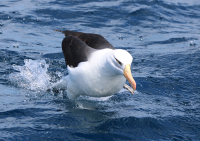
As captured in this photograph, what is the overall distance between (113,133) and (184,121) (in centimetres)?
138

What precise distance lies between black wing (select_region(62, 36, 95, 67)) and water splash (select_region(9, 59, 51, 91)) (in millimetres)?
1088

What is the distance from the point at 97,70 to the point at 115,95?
1.65 metres

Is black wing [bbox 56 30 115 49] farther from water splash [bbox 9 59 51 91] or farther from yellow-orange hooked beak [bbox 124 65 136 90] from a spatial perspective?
yellow-orange hooked beak [bbox 124 65 136 90]

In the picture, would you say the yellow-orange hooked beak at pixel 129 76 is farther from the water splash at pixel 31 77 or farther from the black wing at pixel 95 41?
the water splash at pixel 31 77

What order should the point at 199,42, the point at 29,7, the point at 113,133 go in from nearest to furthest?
the point at 113,133, the point at 199,42, the point at 29,7

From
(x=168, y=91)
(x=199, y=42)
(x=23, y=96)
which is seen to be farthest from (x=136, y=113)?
(x=199, y=42)

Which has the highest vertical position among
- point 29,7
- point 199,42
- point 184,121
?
point 29,7

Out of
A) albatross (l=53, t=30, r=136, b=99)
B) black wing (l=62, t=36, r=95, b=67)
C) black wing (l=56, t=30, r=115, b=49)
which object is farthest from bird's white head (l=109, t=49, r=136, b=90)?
black wing (l=56, t=30, r=115, b=49)

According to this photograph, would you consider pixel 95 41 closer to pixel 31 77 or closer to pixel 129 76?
pixel 31 77

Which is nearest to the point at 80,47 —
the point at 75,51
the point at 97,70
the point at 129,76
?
the point at 75,51

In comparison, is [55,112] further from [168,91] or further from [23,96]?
[168,91]

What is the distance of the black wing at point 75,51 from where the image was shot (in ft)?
17.8

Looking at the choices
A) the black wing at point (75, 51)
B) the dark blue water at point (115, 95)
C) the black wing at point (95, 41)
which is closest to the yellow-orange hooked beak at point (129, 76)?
the dark blue water at point (115, 95)

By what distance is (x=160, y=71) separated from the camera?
772 cm
